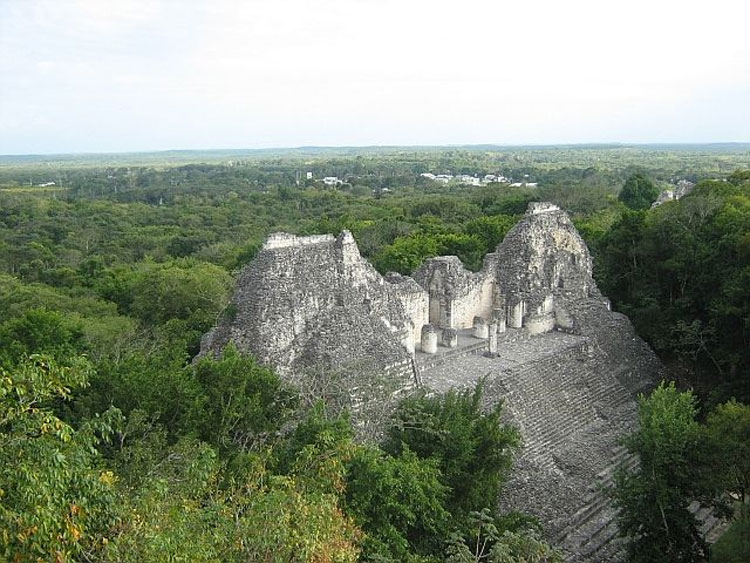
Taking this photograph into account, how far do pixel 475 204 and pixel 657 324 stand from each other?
94.9 feet

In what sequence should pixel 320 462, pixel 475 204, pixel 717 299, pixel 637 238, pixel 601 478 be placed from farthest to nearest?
1. pixel 475 204
2. pixel 637 238
3. pixel 717 299
4. pixel 601 478
5. pixel 320 462

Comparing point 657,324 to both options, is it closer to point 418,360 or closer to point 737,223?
point 737,223

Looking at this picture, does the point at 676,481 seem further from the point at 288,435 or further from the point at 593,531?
the point at 288,435

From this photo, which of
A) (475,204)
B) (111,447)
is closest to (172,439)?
(111,447)

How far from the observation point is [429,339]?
59.5ft

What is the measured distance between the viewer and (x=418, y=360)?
17.5 m

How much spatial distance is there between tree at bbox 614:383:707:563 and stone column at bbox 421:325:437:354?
6.81 meters

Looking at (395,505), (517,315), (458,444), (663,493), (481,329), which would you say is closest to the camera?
(395,505)

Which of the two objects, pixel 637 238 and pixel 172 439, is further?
pixel 637 238

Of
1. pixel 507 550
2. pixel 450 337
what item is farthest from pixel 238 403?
pixel 450 337

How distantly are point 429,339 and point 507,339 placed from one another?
297cm

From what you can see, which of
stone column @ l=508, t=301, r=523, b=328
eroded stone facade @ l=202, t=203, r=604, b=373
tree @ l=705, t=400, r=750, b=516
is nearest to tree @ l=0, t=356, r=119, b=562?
eroded stone facade @ l=202, t=203, r=604, b=373

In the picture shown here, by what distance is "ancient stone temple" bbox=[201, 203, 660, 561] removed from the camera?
1424 centimetres

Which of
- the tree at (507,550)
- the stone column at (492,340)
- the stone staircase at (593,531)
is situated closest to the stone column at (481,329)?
the stone column at (492,340)
